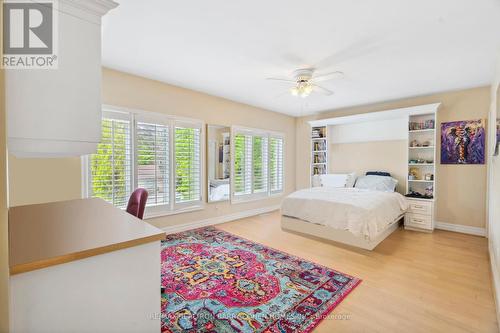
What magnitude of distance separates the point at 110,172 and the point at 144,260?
8.31 feet

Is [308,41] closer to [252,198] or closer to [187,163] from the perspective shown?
[187,163]

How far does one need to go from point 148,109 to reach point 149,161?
0.82m

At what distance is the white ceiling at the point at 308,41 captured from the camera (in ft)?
6.44

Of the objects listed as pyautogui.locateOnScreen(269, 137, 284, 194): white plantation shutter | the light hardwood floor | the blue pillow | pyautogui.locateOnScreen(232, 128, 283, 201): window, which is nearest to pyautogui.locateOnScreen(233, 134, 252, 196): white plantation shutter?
pyautogui.locateOnScreen(232, 128, 283, 201): window

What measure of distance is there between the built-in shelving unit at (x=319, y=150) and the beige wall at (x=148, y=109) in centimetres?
69

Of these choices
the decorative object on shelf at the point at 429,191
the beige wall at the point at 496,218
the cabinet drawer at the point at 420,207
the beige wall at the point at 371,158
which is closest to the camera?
the beige wall at the point at 496,218

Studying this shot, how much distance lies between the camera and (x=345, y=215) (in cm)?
325

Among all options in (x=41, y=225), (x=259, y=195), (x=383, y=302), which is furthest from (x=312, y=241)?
(x=41, y=225)

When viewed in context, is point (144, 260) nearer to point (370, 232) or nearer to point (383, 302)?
point (383, 302)


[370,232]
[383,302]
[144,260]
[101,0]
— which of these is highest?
[101,0]

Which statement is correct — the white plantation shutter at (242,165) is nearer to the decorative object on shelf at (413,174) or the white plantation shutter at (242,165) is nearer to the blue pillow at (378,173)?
the blue pillow at (378,173)

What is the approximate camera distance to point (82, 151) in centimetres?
125

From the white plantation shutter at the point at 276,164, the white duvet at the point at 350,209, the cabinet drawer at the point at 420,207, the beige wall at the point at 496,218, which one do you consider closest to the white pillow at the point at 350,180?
the white duvet at the point at 350,209

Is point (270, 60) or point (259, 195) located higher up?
point (270, 60)
